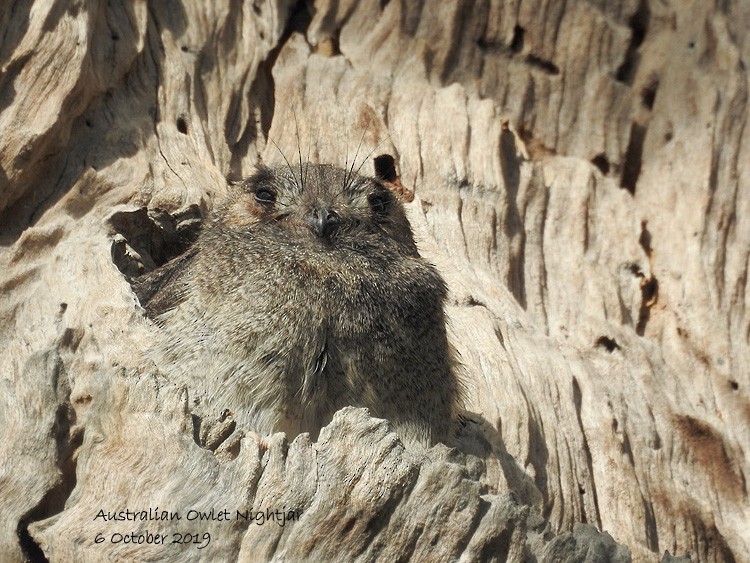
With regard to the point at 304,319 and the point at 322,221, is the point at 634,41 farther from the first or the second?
the point at 304,319

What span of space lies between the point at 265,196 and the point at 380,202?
0.72 metres

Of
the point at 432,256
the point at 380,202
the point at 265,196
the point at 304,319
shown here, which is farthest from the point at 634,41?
the point at 304,319

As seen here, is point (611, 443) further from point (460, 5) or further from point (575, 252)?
point (460, 5)

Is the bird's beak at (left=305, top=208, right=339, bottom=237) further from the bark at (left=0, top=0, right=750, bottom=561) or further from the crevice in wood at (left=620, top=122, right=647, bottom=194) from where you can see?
the crevice in wood at (left=620, top=122, right=647, bottom=194)

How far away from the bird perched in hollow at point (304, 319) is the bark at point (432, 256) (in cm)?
29

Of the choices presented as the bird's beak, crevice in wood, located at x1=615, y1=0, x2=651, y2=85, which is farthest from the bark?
the bird's beak

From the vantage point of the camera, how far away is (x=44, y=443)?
482cm

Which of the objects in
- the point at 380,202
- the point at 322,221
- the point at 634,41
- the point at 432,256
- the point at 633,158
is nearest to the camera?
the point at 322,221

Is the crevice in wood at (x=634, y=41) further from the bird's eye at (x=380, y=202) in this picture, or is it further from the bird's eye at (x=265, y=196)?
the bird's eye at (x=265, y=196)

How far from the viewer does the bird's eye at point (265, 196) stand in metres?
6.26

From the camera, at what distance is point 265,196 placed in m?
6.29

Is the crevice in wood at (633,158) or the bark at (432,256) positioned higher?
the crevice in wood at (633,158)

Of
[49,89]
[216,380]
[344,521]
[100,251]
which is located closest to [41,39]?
[49,89]

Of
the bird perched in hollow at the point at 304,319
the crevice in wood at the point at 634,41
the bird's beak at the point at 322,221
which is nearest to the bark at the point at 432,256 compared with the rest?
the crevice in wood at the point at 634,41
